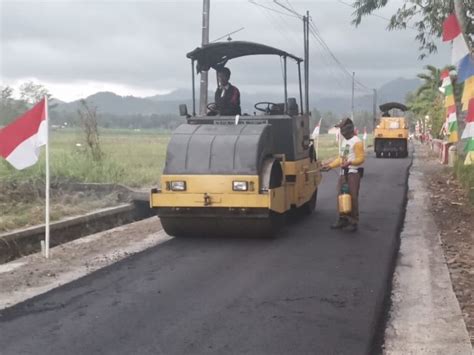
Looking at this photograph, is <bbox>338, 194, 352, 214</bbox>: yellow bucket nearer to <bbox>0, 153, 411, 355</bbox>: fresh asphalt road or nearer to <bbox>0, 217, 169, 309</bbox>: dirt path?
<bbox>0, 153, 411, 355</bbox>: fresh asphalt road

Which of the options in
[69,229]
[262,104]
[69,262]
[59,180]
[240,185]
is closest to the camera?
[69,262]

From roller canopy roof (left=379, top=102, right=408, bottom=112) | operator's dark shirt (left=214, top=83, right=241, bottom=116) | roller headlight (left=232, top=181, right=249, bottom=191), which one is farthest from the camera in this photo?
roller canopy roof (left=379, top=102, right=408, bottom=112)

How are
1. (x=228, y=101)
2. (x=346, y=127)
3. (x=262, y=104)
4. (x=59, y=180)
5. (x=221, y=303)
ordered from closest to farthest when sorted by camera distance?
(x=221, y=303) < (x=346, y=127) < (x=228, y=101) < (x=262, y=104) < (x=59, y=180)

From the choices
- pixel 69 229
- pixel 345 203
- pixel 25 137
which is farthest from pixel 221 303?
pixel 69 229

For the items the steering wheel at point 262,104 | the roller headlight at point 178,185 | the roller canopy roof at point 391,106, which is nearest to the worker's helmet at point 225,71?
the steering wheel at point 262,104

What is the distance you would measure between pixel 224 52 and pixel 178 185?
274 centimetres

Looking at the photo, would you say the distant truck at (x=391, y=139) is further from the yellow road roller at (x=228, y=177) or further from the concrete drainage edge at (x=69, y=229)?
the yellow road roller at (x=228, y=177)

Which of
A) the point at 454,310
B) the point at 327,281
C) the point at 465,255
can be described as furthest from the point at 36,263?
the point at 465,255

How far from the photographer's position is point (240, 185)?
28.4 feet

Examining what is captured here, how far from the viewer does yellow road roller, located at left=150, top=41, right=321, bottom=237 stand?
868 cm

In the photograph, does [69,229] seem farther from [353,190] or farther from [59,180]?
[59,180]

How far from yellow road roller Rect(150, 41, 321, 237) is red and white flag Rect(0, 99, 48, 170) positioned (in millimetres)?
1693

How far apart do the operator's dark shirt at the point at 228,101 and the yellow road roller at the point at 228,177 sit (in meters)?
0.51

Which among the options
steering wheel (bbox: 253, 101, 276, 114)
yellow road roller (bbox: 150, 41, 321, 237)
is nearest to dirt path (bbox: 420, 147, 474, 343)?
yellow road roller (bbox: 150, 41, 321, 237)
